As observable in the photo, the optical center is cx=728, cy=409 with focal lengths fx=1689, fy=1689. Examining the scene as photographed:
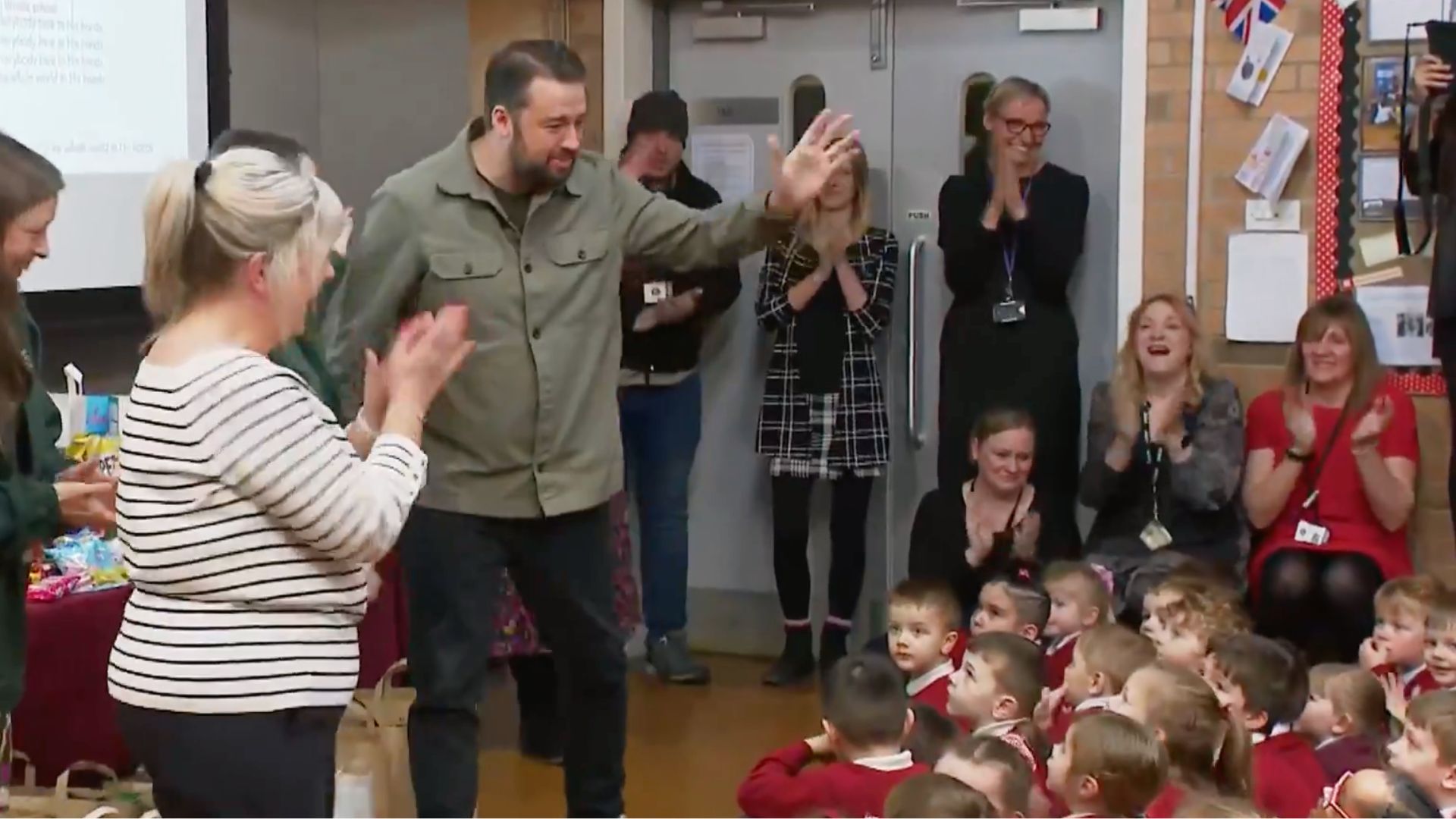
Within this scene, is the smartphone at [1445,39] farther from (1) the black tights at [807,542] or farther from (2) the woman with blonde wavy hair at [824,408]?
(1) the black tights at [807,542]

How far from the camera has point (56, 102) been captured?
12.6 ft

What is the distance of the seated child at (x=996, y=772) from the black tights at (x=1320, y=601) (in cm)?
174

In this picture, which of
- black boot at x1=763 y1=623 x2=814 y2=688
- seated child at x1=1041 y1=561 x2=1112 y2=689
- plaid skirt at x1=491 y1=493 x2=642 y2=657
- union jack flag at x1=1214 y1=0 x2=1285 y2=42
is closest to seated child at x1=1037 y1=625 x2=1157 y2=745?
seated child at x1=1041 y1=561 x2=1112 y2=689

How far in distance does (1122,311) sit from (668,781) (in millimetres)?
1753

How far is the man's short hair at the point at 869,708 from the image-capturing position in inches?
99.0

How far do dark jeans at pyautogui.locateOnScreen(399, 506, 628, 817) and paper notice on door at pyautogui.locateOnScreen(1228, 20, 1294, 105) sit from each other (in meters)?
2.29

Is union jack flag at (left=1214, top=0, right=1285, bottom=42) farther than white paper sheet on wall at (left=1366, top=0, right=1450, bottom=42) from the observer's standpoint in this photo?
Yes

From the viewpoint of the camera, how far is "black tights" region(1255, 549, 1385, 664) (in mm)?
3891

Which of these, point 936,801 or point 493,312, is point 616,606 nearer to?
point 493,312

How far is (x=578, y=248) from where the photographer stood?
286 cm

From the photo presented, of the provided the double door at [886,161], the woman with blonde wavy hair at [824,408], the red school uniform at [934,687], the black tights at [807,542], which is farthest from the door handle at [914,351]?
the red school uniform at [934,687]

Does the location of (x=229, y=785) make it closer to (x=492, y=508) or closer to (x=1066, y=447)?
(x=492, y=508)

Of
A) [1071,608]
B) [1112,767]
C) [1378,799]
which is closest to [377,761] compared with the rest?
[1071,608]

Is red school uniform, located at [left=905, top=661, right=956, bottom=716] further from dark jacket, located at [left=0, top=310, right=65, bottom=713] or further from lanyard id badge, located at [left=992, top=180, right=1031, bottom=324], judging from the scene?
dark jacket, located at [left=0, top=310, right=65, bottom=713]
